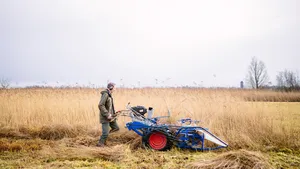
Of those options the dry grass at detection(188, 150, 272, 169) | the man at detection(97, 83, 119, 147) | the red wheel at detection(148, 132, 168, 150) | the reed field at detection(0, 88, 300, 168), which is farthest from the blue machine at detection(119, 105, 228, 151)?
the dry grass at detection(188, 150, 272, 169)

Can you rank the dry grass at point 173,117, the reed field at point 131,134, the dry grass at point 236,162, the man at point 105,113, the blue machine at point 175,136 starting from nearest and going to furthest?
the dry grass at point 236,162
the reed field at point 131,134
the blue machine at point 175,136
the man at point 105,113
the dry grass at point 173,117

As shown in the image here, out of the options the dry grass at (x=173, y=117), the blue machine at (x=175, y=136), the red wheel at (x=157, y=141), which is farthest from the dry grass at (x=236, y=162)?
the dry grass at (x=173, y=117)

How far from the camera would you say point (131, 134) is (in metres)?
7.46

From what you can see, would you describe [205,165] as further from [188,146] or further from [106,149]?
[106,149]

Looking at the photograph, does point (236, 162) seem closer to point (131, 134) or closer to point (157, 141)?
point (157, 141)

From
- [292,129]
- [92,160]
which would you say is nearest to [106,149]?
[92,160]

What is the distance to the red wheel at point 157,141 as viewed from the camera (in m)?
6.05

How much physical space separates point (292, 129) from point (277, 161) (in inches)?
95.1

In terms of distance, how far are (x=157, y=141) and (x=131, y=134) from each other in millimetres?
1518

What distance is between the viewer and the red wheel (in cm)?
605

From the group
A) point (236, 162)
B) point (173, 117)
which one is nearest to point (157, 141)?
point (236, 162)

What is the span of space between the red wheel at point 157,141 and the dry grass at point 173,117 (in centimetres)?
71

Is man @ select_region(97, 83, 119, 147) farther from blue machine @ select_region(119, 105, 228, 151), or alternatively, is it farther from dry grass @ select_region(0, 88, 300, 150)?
dry grass @ select_region(0, 88, 300, 150)

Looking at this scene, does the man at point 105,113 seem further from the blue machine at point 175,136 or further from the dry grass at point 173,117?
the dry grass at point 173,117
